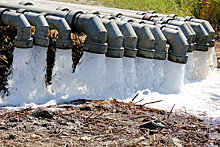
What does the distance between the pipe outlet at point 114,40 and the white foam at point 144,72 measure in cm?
81

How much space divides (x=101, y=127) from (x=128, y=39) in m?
2.53

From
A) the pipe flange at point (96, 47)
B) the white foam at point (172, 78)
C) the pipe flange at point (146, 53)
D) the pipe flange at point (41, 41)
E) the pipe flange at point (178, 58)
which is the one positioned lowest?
the white foam at point (172, 78)

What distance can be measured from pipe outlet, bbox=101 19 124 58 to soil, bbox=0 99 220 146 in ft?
3.75

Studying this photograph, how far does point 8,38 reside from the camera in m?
6.60

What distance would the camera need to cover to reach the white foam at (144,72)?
24.3 ft

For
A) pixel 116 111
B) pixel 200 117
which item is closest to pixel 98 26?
pixel 116 111

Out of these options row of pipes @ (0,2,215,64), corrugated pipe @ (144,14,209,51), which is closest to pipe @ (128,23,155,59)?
row of pipes @ (0,2,215,64)

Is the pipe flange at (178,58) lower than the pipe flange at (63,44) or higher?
lower

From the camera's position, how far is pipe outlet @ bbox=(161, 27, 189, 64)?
7586mm

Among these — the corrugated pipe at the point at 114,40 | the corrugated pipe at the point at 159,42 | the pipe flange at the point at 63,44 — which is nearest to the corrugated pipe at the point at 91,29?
the corrugated pipe at the point at 114,40

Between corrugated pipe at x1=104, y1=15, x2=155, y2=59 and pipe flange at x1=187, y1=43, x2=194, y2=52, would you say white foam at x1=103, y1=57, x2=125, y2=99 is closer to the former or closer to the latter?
corrugated pipe at x1=104, y1=15, x2=155, y2=59

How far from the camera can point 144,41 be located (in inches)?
288

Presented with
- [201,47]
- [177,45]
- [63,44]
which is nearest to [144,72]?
[177,45]

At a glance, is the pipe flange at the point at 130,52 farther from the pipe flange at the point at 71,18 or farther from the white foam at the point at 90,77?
the pipe flange at the point at 71,18
